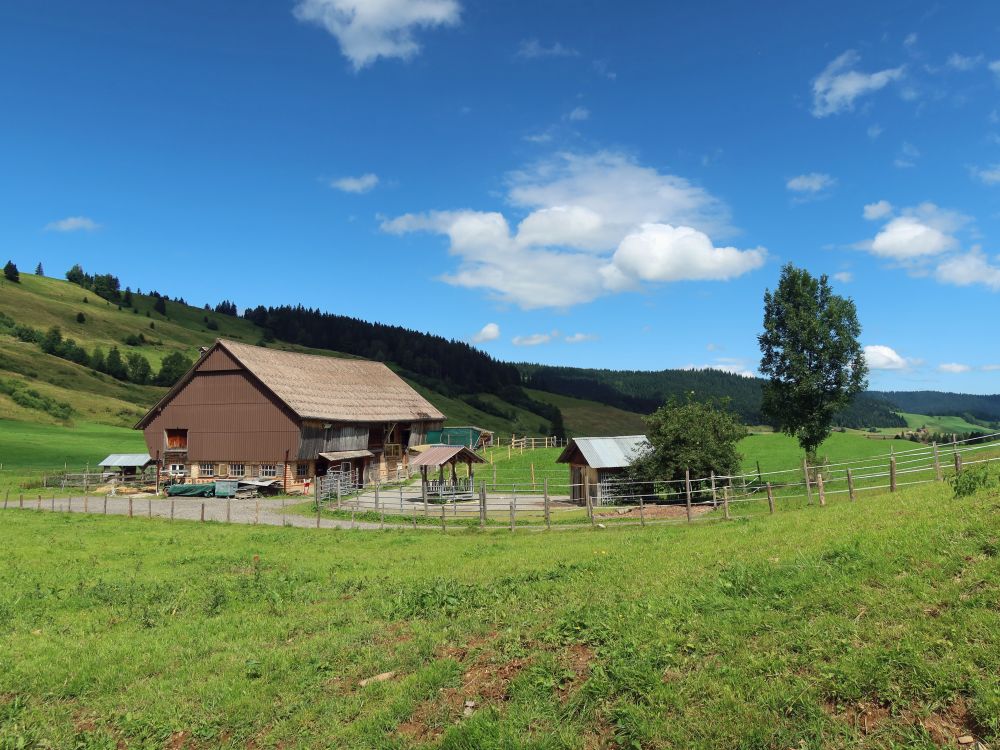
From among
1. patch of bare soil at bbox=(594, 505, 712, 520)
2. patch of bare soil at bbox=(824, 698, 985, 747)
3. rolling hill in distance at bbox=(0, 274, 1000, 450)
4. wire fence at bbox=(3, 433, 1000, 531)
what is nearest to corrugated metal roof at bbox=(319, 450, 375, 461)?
wire fence at bbox=(3, 433, 1000, 531)

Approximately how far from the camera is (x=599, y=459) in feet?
122

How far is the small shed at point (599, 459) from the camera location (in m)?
36.6

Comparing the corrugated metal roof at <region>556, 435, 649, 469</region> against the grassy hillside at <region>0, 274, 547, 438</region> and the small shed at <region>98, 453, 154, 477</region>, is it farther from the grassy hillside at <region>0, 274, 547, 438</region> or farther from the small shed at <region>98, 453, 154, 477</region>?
the grassy hillside at <region>0, 274, 547, 438</region>

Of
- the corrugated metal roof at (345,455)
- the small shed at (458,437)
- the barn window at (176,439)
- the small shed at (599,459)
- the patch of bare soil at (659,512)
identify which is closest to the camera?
the patch of bare soil at (659,512)

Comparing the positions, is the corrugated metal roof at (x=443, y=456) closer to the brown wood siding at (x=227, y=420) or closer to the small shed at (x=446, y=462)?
the small shed at (x=446, y=462)

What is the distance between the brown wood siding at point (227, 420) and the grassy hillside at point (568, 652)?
34632 millimetres

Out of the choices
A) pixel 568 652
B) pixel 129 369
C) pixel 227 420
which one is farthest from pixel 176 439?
pixel 129 369

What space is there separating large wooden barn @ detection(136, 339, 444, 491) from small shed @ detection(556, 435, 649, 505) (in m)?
15.7

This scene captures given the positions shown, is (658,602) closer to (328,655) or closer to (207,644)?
(328,655)

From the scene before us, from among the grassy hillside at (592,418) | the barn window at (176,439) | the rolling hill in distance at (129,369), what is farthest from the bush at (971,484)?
the grassy hillside at (592,418)

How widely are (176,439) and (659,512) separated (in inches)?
1662

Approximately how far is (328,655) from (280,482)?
41.3m

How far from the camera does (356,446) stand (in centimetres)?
5531

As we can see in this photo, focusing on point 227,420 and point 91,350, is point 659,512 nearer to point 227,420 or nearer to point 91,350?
point 227,420
